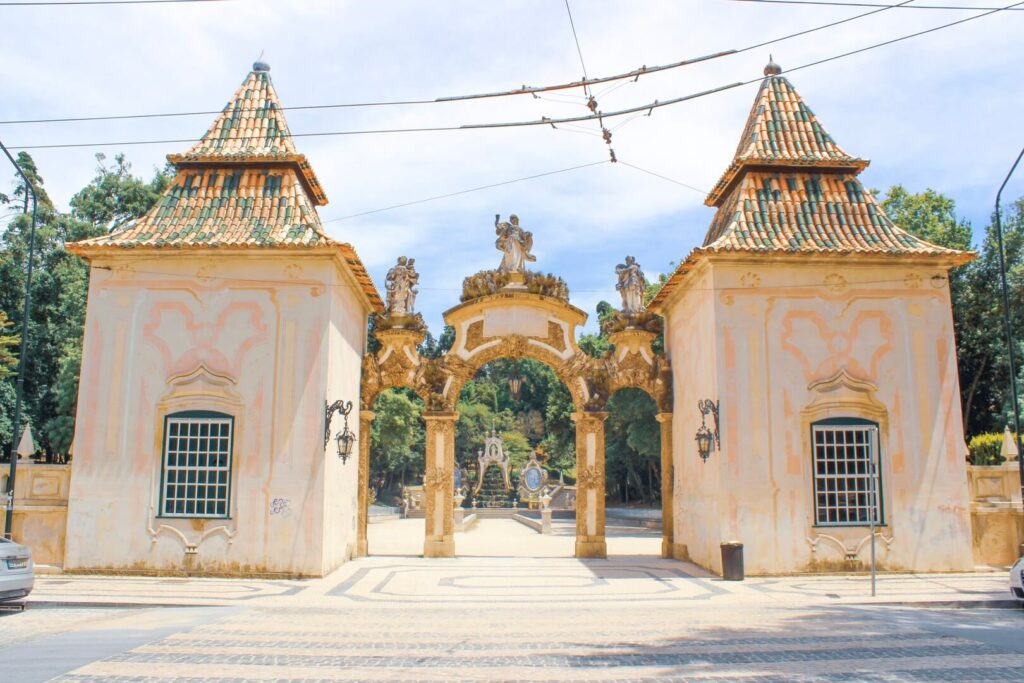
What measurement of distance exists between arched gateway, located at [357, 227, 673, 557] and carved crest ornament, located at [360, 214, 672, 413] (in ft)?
0.08

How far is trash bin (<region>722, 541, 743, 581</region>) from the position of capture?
635 inches

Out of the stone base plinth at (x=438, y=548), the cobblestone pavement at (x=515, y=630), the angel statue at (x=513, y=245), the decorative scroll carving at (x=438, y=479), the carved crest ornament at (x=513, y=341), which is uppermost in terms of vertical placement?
the angel statue at (x=513, y=245)

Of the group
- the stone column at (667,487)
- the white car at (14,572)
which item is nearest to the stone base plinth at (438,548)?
the stone column at (667,487)

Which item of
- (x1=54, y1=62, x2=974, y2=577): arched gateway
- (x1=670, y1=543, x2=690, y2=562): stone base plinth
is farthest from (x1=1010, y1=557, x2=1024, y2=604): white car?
(x1=670, y1=543, x2=690, y2=562): stone base plinth

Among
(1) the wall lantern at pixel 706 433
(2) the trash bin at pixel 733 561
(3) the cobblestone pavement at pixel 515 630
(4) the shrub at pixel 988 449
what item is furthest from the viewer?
(4) the shrub at pixel 988 449

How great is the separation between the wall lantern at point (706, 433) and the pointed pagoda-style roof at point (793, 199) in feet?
9.68

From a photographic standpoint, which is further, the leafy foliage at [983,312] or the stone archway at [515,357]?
the leafy foliage at [983,312]

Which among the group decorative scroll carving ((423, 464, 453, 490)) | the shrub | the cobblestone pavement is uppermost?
the shrub

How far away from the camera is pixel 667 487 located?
21.2m

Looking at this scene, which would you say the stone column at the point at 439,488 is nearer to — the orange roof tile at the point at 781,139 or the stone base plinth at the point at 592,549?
the stone base plinth at the point at 592,549

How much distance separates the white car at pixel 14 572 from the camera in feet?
38.9

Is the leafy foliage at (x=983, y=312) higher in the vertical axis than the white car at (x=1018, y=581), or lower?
higher

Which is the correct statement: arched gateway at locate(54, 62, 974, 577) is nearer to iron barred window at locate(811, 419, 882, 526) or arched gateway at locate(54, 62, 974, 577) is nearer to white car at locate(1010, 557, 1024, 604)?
iron barred window at locate(811, 419, 882, 526)

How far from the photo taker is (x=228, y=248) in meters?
17.1
